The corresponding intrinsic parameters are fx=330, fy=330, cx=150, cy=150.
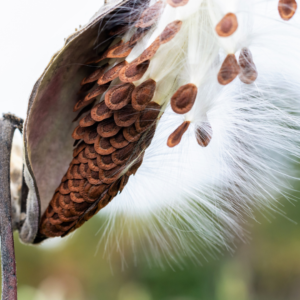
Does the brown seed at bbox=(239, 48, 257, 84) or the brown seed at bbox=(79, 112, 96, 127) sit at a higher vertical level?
the brown seed at bbox=(239, 48, 257, 84)

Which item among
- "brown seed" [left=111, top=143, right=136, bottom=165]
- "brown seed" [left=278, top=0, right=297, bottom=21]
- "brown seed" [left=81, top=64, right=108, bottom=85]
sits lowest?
"brown seed" [left=111, top=143, right=136, bottom=165]

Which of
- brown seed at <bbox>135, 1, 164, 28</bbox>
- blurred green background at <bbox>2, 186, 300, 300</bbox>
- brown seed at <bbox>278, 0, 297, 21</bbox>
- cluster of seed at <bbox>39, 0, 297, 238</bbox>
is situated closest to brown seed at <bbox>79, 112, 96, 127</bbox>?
cluster of seed at <bbox>39, 0, 297, 238</bbox>

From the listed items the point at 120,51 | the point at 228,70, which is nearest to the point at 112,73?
the point at 120,51

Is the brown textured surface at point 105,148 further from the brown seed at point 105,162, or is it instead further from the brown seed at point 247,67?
the brown seed at point 247,67

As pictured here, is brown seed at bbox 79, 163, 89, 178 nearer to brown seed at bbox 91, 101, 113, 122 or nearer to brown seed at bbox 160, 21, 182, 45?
brown seed at bbox 91, 101, 113, 122

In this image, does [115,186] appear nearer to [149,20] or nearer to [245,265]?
[149,20]

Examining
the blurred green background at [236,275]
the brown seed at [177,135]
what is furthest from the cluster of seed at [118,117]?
the blurred green background at [236,275]

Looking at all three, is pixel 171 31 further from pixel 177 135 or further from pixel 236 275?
pixel 236 275
